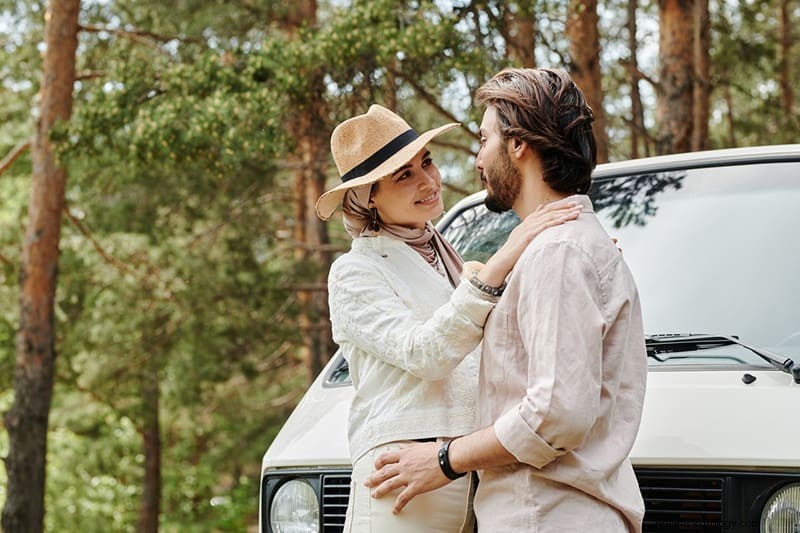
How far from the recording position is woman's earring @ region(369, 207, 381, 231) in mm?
2842

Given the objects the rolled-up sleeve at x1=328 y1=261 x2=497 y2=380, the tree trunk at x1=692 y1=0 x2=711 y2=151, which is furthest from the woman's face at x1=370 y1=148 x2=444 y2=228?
the tree trunk at x1=692 y1=0 x2=711 y2=151

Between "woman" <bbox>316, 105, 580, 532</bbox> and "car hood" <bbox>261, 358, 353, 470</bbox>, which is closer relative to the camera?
"woman" <bbox>316, 105, 580, 532</bbox>

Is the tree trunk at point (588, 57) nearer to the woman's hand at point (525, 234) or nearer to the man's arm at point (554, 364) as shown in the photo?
the woman's hand at point (525, 234)

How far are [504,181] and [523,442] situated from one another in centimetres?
61

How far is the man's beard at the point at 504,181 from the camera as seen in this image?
2.42 metres

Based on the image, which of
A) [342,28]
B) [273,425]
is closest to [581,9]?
[342,28]

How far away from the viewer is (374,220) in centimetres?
285

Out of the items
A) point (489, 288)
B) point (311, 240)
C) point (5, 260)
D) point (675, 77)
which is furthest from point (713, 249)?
point (5, 260)

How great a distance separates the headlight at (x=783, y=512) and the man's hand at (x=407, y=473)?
0.75m

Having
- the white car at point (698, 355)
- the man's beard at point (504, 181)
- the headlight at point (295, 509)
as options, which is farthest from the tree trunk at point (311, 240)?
the man's beard at point (504, 181)

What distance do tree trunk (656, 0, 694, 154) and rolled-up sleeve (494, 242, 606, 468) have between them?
9.81m

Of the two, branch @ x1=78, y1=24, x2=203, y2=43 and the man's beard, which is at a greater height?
branch @ x1=78, y1=24, x2=203, y2=43

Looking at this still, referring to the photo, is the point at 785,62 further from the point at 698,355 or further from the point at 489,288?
Answer: the point at 489,288

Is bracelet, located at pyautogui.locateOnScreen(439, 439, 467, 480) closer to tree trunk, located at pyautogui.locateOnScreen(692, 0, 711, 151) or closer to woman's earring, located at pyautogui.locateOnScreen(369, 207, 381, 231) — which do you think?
woman's earring, located at pyautogui.locateOnScreen(369, 207, 381, 231)
